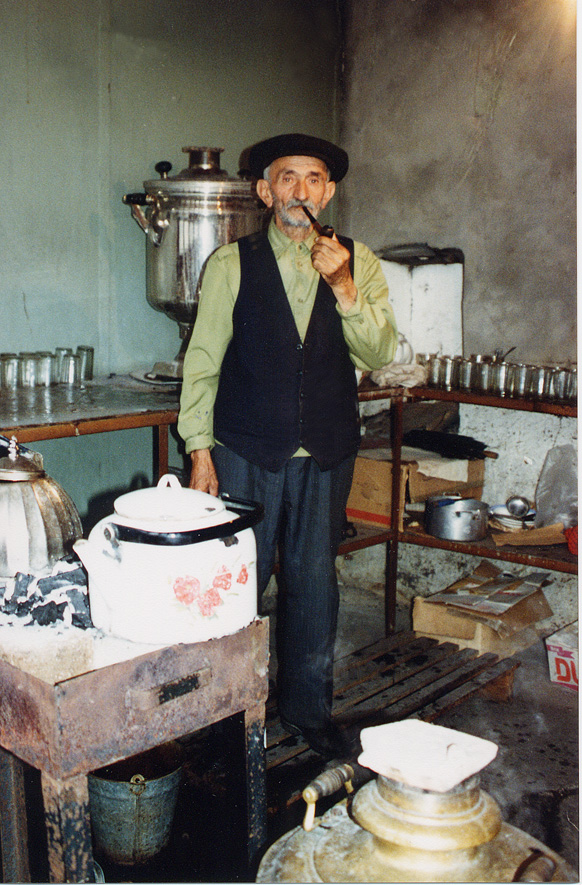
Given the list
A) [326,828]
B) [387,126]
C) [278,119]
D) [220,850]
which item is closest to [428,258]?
[387,126]

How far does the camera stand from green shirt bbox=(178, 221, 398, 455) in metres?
2.48

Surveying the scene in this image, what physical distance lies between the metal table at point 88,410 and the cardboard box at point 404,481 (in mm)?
1060

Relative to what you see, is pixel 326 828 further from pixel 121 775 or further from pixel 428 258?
pixel 428 258

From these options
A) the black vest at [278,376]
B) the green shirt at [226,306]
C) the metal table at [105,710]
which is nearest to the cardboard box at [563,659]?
the black vest at [278,376]

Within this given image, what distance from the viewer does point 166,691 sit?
Result: 54.2 inches

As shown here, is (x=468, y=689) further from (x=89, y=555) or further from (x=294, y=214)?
(x=89, y=555)

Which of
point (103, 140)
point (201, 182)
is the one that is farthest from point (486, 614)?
point (103, 140)

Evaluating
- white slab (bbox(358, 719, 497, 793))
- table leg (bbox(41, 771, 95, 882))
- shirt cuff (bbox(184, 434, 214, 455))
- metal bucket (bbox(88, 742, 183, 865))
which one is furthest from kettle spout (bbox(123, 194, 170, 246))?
white slab (bbox(358, 719, 497, 793))

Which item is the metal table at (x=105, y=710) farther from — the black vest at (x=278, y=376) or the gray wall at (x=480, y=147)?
the gray wall at (x=480, y=147)

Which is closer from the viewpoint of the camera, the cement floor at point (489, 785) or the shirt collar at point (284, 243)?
the cement floor at point (489, 785)

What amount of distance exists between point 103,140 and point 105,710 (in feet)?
9.34

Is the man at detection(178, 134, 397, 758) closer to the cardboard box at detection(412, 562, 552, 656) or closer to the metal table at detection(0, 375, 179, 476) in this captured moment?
the metal table at detection(0, 375, 179, 476)

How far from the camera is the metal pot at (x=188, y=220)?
324 cm

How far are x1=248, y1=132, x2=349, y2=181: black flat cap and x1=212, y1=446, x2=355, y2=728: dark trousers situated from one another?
91 cm
